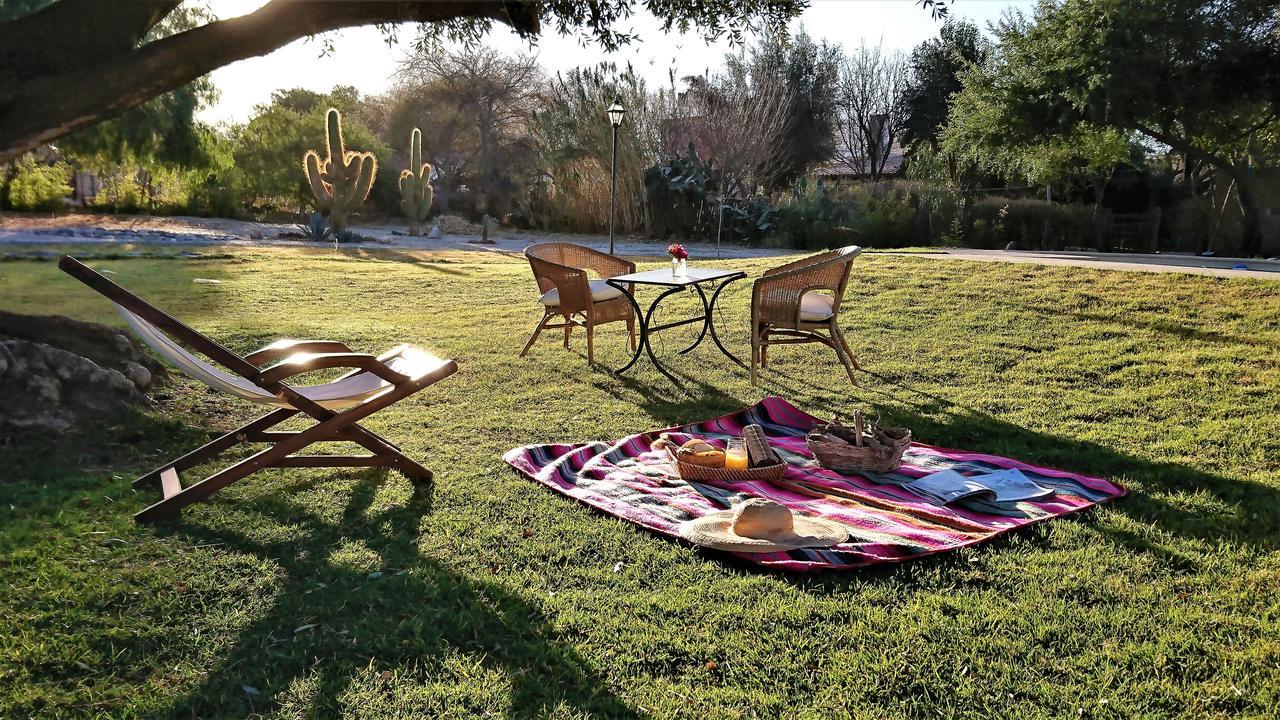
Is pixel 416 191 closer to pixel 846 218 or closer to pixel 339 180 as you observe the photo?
pixel 339 180

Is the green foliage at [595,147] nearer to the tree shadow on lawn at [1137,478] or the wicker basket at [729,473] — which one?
the tree shadow on lawn at [1137,478]

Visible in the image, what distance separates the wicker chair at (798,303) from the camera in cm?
586

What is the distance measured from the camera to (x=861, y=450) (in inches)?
161

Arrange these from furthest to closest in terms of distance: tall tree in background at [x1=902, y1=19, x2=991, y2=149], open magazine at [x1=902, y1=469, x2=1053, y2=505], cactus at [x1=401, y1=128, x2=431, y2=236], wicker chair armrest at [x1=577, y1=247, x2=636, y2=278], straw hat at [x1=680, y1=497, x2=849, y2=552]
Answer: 1. tall tree in background at [x1=902, y1=19, x2=991, y2=149]
2. cactus at [x1=401, y1=128, x2=431, y2=236]
3. wicker chair armrest at [x1=577, y1=247, x2=636, y2=278]
4. open magazine at [x1=902, y1=469, x2=1053, y2=505]
5. straw hat at [x1=680, y1=497, x2=849, y2=552]

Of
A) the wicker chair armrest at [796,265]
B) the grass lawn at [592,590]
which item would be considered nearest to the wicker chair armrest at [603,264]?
the wicker chair armrest at [796,265]

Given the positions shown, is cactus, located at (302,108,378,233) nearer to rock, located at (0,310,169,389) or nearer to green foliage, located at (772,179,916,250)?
green foliage, located at (772,179,916,250)

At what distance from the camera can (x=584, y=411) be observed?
5.40 meters

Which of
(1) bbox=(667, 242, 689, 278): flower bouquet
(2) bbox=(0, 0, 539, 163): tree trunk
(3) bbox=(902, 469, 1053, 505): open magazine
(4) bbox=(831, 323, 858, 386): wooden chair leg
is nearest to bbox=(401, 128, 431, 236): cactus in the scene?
(1) bbox=(667, 242, 689, 278): flower bouquet

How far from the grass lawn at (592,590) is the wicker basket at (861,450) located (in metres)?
0.78

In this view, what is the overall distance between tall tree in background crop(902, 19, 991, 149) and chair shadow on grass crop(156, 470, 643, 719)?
28.4 m

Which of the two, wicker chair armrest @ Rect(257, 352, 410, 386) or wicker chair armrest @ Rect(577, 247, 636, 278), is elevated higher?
wicker chair armrest @ Rect(577, 247, 636, 278)

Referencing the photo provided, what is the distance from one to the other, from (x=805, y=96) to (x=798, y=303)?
2796 centimetres

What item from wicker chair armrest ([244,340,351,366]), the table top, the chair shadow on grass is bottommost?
the chair shadow on grass

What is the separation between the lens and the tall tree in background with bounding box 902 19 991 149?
28.7m
